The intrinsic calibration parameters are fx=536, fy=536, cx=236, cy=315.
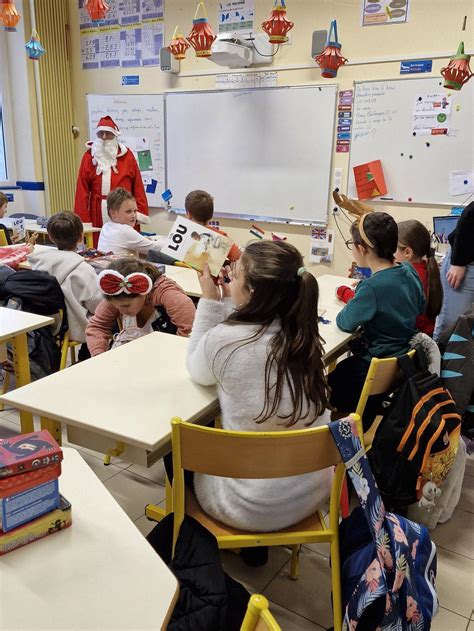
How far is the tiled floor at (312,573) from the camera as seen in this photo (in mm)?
1617

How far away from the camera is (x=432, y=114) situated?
3965mm

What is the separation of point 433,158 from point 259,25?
187 cm

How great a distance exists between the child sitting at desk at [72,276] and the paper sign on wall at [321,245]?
7.81 ft

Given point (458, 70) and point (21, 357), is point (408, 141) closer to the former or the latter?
point (458, 70)

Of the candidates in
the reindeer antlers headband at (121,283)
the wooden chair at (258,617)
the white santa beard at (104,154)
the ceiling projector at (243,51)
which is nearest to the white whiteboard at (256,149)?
the ceiling projector at (243,51)

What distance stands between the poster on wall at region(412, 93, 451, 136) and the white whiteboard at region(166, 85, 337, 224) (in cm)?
67

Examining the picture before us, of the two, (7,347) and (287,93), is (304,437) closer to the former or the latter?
(7,347)

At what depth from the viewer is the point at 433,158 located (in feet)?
13.3

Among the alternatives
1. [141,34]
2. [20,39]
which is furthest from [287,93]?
[20,39]

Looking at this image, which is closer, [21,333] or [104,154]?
[21,333]

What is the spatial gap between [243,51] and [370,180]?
1.49 m

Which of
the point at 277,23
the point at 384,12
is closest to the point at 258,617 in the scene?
the point at 277,23

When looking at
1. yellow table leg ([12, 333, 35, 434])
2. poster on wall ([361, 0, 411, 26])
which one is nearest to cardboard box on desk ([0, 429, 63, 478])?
yellow table leg ([12, 333, 35, 434])

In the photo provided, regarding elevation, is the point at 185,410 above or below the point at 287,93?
below
